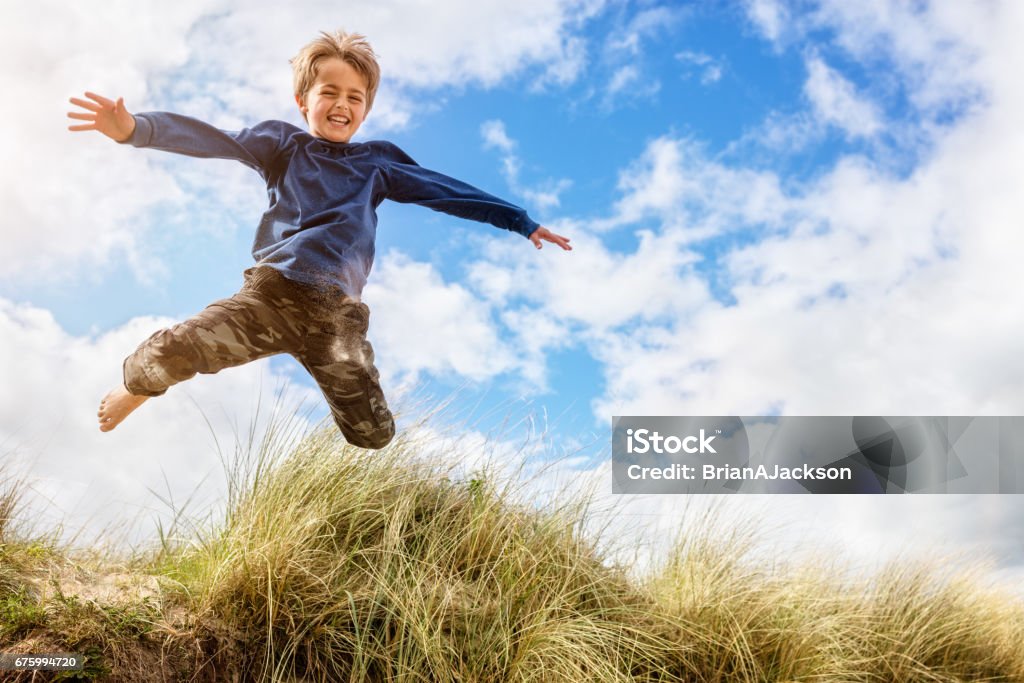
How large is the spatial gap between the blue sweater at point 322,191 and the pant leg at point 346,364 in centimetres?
12

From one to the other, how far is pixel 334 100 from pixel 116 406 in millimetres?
1466

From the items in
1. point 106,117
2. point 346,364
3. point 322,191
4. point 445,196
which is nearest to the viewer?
point 106,117

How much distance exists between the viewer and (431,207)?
144 inches

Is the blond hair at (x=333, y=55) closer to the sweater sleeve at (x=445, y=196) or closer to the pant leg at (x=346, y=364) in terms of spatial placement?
the sweater sleeve at (x=445, y=196)

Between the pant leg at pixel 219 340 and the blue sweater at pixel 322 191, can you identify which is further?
the blue sweater at pixel 322 191

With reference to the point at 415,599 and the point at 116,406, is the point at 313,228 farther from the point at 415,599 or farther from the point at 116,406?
the point at 415,599

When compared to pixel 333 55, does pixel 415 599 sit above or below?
below

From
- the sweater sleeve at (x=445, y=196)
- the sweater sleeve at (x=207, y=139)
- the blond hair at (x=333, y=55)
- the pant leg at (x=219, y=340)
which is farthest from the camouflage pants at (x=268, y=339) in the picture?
the blond hair at (x=333, y=55)

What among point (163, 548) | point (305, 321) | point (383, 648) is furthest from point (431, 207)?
point (163, 548)

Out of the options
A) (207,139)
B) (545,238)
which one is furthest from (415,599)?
(207,139)

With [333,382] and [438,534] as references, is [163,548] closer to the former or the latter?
[438,534]

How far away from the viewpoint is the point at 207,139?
3242mm

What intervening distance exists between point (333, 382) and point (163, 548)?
1751 mm

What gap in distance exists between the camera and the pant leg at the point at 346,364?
3197 mm
